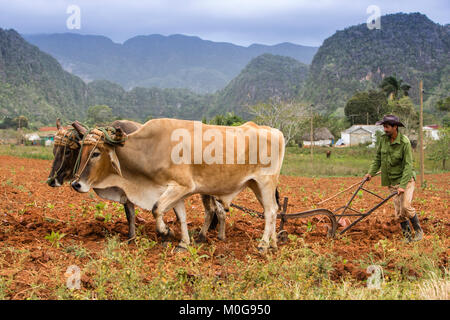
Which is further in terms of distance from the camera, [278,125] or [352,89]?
[352,89]

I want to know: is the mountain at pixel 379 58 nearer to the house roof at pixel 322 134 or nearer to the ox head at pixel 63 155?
the house roof at pixel 322 134

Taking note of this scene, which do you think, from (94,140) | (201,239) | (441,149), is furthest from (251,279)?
(441,149)

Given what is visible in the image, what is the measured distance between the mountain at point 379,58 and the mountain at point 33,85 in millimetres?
56346

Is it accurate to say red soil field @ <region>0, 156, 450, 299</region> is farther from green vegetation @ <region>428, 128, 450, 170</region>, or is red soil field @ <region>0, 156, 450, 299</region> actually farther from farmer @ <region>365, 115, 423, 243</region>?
green vegetation @ <region>428, 128, 450, 170</region>

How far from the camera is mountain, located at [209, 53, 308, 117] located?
123662 mm

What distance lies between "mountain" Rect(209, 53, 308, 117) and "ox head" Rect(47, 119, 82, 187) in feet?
348

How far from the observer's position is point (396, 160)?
6.43 metres

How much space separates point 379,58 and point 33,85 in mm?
88407

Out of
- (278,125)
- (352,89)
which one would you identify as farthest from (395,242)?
(352,89)

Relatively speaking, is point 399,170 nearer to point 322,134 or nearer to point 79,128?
point 79,128
